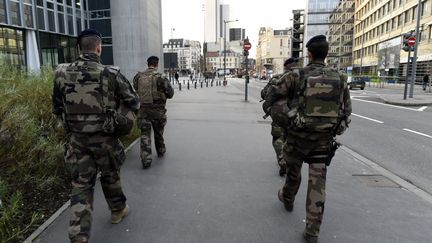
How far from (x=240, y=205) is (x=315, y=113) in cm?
163

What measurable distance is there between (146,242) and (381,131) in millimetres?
8603

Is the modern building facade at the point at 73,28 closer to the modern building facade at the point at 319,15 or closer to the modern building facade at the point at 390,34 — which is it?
the modern building facade at the point at 390,34

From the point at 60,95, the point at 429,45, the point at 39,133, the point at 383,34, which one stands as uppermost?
the point at 383,34

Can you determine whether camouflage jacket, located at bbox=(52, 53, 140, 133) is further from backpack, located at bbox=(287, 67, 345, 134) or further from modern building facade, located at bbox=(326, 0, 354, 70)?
modern building facade, located at bbox=(326, 0, 354, 70)

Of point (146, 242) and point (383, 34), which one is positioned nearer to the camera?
point (146, 242)

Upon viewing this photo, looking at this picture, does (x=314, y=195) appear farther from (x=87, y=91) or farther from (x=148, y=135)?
(x=148, y=135)

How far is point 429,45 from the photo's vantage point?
123 ft

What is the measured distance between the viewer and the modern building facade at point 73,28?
79.1 feet

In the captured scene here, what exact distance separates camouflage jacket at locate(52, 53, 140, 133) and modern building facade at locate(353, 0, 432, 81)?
1665 inches

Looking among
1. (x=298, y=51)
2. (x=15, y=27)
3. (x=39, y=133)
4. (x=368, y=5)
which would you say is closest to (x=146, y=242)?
(x=39, y=133)

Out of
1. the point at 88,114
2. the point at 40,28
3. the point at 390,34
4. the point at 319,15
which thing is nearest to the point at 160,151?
the point at 88,114

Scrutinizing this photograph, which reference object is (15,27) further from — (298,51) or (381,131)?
(298,51)

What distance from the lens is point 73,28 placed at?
32406 mm

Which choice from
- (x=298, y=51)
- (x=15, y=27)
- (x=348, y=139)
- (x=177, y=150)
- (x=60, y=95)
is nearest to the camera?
(x=60, y=95)
